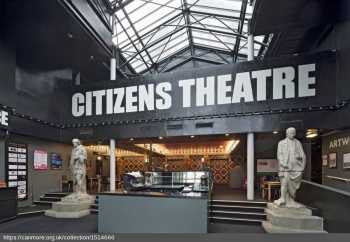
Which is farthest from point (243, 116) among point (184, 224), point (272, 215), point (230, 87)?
point (184, 224)

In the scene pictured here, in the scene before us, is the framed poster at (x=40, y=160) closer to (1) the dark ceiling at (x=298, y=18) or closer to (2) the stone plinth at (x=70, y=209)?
(2) the stone plinth at (x=70, y=209)

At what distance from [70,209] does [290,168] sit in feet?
22.0

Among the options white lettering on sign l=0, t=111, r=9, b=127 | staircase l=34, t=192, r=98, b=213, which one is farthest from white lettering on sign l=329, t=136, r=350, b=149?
white lettering on sign l=0, t=111, r=9, b=127

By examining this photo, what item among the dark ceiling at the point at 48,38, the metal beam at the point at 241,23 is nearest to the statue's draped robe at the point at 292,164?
the dark ceiling at the point at 48,38

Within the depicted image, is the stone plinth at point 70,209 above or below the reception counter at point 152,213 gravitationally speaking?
below

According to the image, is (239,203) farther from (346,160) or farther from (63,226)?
(63,226)

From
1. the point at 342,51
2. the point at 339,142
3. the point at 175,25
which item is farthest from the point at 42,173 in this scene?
the point at 342,51

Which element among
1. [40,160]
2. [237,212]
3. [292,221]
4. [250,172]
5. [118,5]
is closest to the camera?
[292,221]

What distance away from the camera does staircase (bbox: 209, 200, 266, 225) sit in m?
7.60

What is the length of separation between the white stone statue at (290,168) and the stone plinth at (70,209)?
237 inches

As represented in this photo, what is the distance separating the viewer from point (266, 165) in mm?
13188

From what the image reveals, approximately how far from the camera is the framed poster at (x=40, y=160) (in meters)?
10.6

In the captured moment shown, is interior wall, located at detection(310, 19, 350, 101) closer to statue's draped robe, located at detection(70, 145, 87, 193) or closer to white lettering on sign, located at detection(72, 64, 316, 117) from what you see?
white lettering on sign, located at detection(72, 64, 316, 117)

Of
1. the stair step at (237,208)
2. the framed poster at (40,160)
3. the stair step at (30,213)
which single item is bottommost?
the stair step at (30,213)
